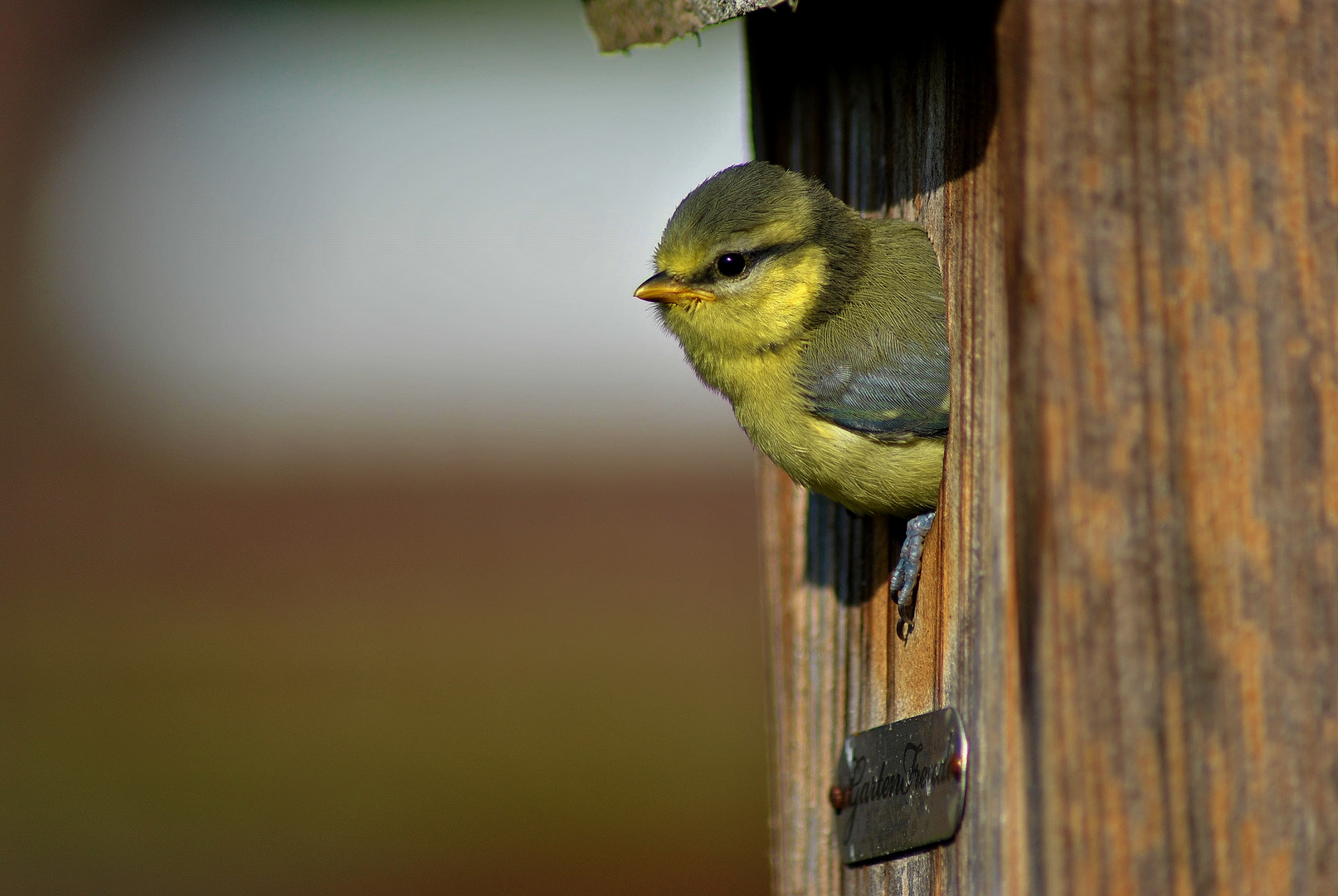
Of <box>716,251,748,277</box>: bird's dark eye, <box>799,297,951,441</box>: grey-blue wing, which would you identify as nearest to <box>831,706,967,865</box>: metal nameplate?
<box>799,297,951,441</box>: grey-blue wing

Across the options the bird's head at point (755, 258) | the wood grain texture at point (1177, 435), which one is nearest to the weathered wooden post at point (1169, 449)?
the wood grain texture at point (1177, 435)

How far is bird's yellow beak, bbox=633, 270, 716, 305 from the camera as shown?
2590mm

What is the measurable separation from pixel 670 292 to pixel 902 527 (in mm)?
652

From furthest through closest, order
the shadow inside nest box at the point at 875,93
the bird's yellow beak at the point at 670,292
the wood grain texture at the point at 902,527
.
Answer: the bird's yellow beak at the point at 670,292 → the shadow inside nest box at the point at 875,93 → the wood grain texture at the point at 902,527

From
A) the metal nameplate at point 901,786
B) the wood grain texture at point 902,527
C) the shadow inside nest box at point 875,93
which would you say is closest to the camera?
the wood grain texture at point 902,527

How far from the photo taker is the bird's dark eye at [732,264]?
8.38 feet

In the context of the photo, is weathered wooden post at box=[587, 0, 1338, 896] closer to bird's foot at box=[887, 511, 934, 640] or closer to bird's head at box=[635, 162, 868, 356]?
bird's foot at box=[887, 511, 934, 640]

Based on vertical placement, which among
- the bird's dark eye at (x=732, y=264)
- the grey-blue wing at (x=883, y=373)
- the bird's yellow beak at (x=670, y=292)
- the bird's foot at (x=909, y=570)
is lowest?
the bird's foot at (x=909, y=570)

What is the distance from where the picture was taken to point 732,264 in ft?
8.41

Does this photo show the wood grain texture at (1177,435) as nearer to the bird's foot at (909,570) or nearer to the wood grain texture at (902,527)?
the wood grain texture at (902,527)

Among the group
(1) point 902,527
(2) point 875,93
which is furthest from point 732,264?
(1) point 902,527

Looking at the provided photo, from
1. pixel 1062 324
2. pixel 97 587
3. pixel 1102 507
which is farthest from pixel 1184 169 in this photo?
pixel 97 587

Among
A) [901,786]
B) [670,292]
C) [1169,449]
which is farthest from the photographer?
[670,292]

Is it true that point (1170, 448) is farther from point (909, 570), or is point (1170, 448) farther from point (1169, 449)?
point (909, 570)
